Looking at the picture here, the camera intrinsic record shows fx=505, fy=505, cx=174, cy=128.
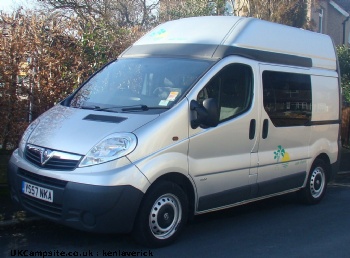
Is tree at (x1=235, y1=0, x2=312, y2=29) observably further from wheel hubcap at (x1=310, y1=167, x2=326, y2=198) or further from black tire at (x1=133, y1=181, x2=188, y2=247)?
black tire at (x1=133, y1=181, x2=188, y2=247)

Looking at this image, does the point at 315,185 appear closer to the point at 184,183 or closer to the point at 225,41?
the point at 225,41

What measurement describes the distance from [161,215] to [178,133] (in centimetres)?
90

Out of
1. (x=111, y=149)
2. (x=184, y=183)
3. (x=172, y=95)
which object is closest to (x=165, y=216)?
(x=184, y=183)

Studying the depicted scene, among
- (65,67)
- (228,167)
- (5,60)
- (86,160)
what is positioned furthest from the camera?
(65,67)

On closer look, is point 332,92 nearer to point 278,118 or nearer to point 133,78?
point 278,118

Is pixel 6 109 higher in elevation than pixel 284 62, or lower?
lower

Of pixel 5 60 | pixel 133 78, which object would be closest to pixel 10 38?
pixel 5 60

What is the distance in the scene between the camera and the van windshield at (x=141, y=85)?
5.70 meters

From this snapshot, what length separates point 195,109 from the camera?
18.2ft

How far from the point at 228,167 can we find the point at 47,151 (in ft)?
7.01

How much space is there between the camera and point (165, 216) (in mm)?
5453

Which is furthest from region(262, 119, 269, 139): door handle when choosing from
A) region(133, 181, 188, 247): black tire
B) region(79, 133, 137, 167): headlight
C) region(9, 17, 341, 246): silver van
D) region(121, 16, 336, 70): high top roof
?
region(79, 133, 137, 167): headlight

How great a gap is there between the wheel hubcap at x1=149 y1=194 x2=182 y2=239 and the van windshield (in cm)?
101

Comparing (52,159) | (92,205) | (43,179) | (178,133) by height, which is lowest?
(92,205)
